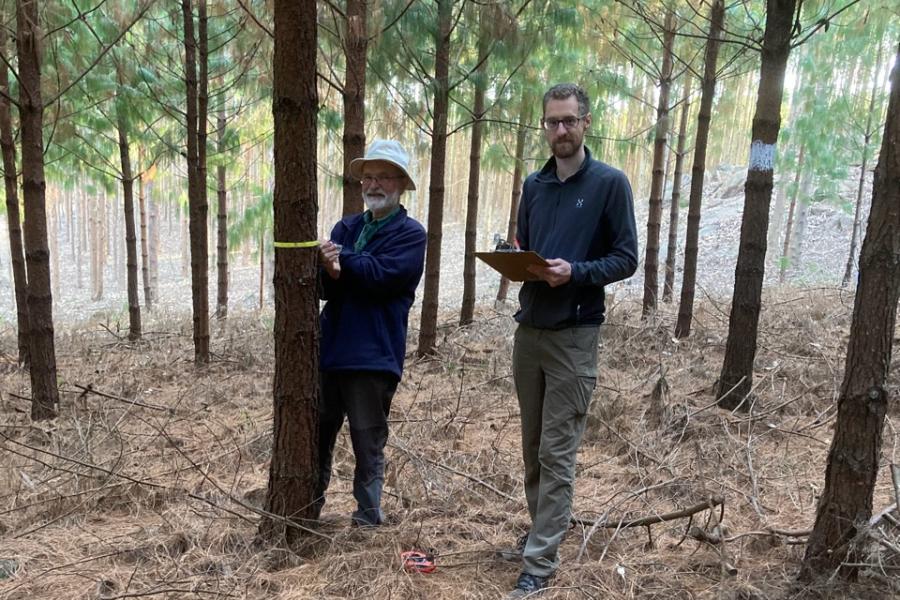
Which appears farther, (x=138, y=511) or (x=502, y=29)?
(x=502, y=29)

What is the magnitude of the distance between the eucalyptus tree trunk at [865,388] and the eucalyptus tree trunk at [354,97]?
3216 millimetres

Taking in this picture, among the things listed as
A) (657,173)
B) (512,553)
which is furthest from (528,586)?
(657,173)

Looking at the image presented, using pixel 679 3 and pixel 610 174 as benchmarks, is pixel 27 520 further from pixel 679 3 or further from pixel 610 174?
pixel 679 3

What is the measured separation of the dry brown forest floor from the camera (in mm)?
2377

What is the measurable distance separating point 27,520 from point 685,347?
224 inches

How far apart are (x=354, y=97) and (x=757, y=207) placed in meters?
3.00

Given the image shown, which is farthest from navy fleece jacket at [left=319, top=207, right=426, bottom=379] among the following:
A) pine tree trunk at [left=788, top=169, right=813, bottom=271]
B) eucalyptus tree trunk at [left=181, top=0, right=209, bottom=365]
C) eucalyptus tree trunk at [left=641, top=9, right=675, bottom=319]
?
pine tree trunk at [left=788, top=169, right=813, bottom=271]

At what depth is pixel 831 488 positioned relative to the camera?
2229 mm

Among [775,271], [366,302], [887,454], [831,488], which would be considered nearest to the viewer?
[831,488]

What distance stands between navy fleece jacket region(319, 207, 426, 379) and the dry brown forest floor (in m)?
0.78

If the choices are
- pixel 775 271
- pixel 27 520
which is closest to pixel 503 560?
pixel 27 520

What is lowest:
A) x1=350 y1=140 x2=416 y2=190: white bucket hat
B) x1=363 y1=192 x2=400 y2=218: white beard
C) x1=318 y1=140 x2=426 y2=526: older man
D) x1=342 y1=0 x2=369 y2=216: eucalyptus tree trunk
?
x1=318 y1=140 x2=426 y2=526: older man

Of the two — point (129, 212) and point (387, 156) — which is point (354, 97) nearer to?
point (387, 156)

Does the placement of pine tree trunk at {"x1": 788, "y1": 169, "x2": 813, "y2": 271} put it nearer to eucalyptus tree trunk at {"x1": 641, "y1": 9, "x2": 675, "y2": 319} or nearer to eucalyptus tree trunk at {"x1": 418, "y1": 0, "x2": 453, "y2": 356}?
eucalyptus tree trunk at {"x1": 641, "y1": 9, "x2": 675, "y2": 319}
